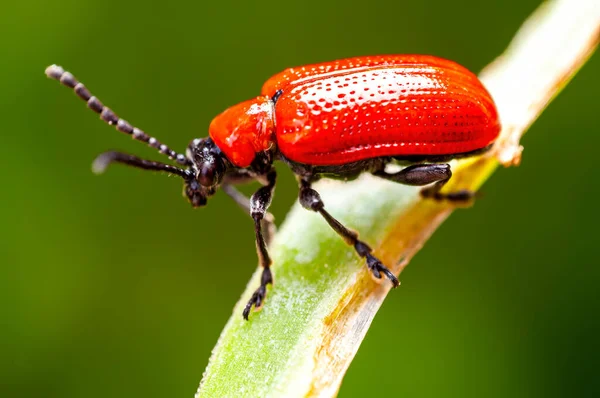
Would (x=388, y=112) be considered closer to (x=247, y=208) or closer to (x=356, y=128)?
(x=356, y=128)

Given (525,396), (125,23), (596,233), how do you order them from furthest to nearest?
(125,23) < (596,233) < (525,396)

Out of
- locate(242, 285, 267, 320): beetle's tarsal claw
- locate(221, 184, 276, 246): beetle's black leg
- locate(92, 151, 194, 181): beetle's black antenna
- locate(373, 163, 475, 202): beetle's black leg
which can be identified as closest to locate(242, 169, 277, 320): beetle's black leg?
locate(242, 285, 267, 320): beetle's tarsal claw

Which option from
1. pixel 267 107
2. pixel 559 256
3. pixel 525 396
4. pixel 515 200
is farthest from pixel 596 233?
pixel 267 107

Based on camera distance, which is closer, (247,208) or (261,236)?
(261,236)

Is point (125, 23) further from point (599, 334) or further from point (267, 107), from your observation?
point (599, 334)

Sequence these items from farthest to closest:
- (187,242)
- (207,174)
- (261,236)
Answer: (187,242) < (207,174) < (261,236)

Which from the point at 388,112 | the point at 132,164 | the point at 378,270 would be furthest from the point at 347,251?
the point at 132,164

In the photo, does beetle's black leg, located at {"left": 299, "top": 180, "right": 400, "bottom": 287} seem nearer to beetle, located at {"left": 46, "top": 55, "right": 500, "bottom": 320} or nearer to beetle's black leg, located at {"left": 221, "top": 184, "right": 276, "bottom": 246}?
beetle, located at {"left": 46, "top": 55, "right": 500, "bottom": 320}
